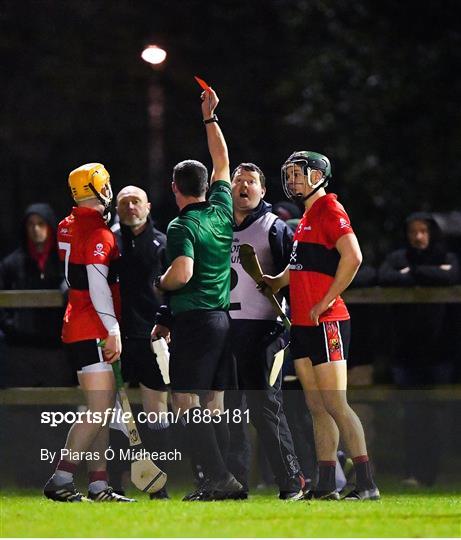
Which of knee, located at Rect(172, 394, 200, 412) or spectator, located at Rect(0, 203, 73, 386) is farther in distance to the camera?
spectator, located at Rect(0, 203, 73, 386)

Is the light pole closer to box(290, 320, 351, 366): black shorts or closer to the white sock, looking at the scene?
the white sock

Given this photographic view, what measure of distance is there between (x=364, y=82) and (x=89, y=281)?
1651cm

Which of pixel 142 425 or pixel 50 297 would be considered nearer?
pixel 142 425

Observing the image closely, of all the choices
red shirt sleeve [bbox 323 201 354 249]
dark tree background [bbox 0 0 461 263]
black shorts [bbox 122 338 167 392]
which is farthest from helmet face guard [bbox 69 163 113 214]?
dark tree background [bbox 0 0 461 263]

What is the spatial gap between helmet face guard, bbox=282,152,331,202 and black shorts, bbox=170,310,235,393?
876mm

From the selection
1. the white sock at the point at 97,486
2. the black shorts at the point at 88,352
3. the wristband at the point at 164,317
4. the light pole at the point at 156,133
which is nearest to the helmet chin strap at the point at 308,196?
the wristband at the point at 164,317

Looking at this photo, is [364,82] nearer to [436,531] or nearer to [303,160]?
[303,160]

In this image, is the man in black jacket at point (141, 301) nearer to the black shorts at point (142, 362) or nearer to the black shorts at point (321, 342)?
the black shorts at point (142, 362)

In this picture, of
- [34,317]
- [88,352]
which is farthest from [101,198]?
[34,317]

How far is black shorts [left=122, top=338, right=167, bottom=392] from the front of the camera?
11883mm

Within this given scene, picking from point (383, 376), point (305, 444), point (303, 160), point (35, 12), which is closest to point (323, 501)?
point (305, 444)

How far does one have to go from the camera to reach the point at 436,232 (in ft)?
46.4

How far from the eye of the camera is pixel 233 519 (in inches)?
404

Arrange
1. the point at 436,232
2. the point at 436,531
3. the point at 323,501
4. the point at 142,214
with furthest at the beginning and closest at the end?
the point at 436,232 < the point at 142,214 < the point at 323,501 < the point at 436,531
